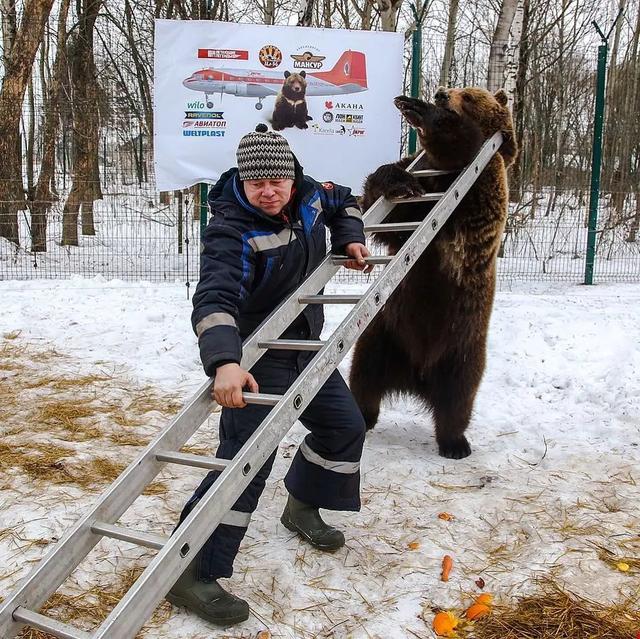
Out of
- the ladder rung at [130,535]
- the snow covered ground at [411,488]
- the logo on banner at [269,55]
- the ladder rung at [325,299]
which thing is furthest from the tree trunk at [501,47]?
the ladder rung at [130,535]

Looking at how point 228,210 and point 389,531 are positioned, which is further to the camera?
point 389,531

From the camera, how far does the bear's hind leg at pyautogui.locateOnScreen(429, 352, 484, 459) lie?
4117 millimetres

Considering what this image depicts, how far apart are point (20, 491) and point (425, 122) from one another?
2.95 metres

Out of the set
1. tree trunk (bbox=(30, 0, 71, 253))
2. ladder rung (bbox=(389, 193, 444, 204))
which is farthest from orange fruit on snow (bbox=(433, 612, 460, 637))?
tree trunk (bbox=(30, 0, 71, 253))

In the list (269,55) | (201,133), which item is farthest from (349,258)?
(269,55)

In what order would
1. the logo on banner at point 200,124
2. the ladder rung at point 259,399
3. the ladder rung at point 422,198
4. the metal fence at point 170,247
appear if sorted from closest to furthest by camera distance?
the ladder rung at point 259,399
the ladder rung at point 422,198
the logo on banner at point 200,124
the metal fence at point 170,247

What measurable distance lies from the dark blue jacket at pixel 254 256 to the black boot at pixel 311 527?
796mm

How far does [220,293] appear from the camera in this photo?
2480 millimetres

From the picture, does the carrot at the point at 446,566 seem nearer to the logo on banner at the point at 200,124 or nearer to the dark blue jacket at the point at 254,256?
the dark blue jacket at the point at 254,256

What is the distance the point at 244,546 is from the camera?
3.08m

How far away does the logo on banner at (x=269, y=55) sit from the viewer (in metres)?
7.43

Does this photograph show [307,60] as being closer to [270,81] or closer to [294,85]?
[294,85]

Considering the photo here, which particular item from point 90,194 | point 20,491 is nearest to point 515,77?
point 90,194

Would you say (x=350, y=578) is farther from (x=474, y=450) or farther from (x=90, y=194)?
(x=90, y=194)
